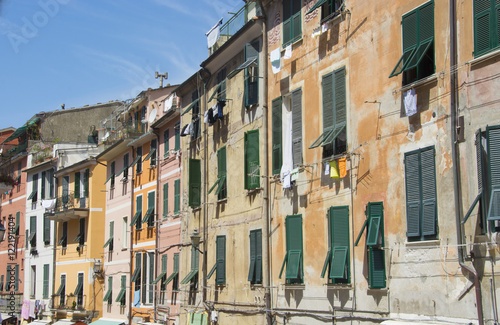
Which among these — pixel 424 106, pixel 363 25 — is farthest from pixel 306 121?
pixel 424 106

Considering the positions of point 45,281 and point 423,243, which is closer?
point 423,243

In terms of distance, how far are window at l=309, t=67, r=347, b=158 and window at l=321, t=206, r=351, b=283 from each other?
158 cm

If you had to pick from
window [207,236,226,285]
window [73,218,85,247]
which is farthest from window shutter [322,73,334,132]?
window [73,218,85,247]

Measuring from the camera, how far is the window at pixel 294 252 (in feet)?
64.0

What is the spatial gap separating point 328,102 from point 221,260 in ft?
28.7

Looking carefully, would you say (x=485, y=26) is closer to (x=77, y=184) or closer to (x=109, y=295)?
(x=109, y=295)

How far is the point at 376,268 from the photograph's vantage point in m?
16.1

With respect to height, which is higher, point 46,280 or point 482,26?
point 482,26

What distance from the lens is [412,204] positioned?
15.0m

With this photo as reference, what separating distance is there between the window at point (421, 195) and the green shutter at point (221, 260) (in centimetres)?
1085

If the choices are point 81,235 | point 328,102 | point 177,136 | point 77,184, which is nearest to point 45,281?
point 81,235

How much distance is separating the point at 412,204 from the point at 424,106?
207 centimetres

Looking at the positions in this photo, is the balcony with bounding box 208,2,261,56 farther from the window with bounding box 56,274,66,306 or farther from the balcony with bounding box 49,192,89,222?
the window with bounding box 56,274,66,306

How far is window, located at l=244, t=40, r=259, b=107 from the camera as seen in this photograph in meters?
23.2
